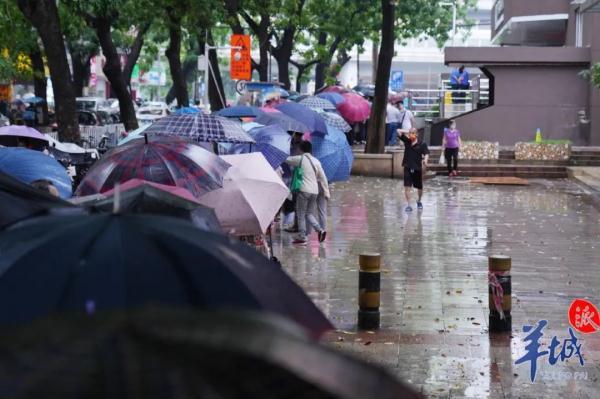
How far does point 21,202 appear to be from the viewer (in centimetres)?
653

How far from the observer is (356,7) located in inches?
1849

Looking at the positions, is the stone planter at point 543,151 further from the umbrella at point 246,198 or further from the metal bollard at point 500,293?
the metal bollard at point 500,293

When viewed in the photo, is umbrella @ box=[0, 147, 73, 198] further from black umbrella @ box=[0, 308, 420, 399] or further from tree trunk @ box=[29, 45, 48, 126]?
tree trunk @ box=[29, 45, 48, 126]

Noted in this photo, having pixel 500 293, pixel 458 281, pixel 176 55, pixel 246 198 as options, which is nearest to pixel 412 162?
pixel 458 281

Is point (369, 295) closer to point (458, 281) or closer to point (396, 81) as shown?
point (458, 281)

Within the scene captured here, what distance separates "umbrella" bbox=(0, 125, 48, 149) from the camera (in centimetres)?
1409

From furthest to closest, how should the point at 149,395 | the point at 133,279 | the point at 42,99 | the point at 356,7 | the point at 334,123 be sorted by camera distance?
the point at 356,7
the point at 42,99
the point at 334,123
the point at 133,279
the point at 149,395

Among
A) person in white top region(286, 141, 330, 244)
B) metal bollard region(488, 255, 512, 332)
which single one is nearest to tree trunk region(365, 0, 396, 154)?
person in white top region(286, 141, 330, 244)

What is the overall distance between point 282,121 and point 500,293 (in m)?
8.74

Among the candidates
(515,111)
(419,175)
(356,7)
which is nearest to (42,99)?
(356,7)

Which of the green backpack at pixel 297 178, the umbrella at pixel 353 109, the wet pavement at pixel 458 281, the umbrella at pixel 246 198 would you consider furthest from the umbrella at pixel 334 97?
the umbrella at pixel 246 198

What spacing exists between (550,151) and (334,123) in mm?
10836

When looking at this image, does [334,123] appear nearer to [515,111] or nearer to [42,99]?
[515,111]

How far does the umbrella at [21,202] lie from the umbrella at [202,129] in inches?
259
